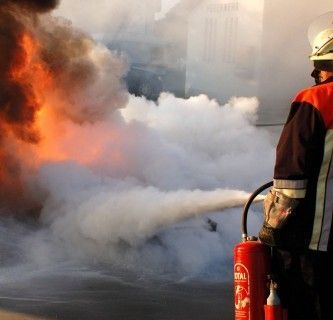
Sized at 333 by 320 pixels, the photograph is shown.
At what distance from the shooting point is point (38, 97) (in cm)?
884

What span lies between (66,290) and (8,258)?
1.22 m

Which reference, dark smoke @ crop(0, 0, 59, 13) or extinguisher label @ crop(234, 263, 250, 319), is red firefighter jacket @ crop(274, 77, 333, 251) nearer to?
extinguisher label @ crop(234, 263, 250, 319)

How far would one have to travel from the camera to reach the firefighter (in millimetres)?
2613

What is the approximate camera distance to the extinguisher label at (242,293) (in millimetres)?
2877

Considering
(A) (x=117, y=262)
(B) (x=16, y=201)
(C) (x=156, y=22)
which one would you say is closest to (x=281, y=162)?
(A) (x=117, y=262)

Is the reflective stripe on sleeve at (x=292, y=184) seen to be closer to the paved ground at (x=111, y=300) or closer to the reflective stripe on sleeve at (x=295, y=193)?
the reflective stripe on sleeve at (x=295, y=193)

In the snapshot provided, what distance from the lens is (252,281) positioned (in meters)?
2.88

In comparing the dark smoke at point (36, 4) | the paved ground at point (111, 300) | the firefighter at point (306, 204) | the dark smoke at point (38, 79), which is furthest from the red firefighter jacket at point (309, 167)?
the dark smoke at point (36, 4)

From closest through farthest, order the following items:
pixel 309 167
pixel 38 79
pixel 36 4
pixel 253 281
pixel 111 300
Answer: pixel 309 167, pixel 253 281, pixel 111 300, pixel 38 79, pixel 36 4

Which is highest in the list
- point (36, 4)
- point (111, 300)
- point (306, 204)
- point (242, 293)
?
point (36, 4)

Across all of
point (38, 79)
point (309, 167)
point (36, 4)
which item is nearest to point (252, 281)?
point (309, 167)

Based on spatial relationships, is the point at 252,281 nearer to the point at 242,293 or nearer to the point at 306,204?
the point at 242,293

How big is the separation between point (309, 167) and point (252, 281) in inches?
20.5

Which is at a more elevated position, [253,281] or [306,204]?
[306,204]
